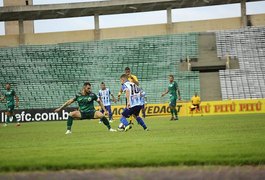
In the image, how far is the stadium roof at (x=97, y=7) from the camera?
5822cm

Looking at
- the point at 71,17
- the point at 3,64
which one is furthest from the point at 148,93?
the point at 71,17

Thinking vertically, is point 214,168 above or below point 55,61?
below

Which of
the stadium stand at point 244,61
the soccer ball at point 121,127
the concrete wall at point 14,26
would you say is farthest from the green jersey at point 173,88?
the concrete wall at point 14,26

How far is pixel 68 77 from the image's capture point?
49.7 meters

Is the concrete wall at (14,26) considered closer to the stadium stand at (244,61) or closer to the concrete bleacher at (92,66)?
the concrete bleacher at (92,66)

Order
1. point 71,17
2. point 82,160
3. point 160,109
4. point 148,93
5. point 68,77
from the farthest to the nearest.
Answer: point 71,17 < point 68,77 < point 148,93 < point 160,109 < point 82,160

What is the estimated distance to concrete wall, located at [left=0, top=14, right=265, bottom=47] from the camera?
195 feet

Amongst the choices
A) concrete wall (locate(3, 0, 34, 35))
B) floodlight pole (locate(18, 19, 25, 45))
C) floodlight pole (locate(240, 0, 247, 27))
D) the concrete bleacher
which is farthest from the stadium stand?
concrete wall (locate(3, 0, 34, 35))

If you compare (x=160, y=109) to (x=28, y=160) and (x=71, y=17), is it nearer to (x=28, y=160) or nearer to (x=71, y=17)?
(x=71, y=17)

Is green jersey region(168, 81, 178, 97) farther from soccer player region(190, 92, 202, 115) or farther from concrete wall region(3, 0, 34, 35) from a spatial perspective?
concrete wall region(3, 0, 34, 35)

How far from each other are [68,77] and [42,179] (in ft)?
140

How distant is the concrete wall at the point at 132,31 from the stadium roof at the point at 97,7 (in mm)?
1969

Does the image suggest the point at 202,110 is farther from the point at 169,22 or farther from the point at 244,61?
the point at 169,22

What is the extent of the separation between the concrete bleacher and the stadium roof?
18.1ft
